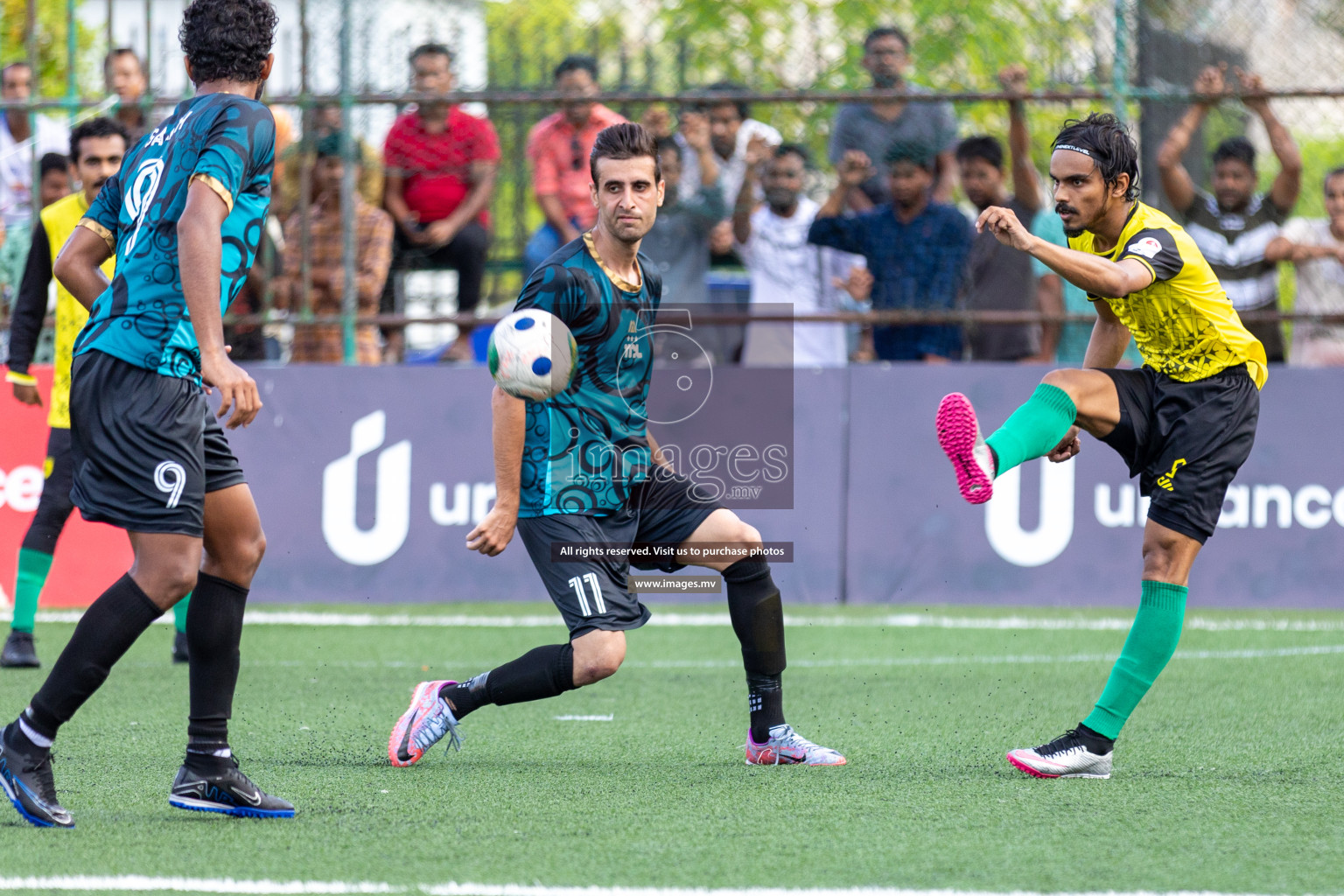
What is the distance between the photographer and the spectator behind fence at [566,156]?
9.47 meters

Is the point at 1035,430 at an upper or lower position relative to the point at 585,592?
upper

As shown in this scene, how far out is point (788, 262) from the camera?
973 cm

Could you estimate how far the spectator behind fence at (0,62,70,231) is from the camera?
9.79 meters

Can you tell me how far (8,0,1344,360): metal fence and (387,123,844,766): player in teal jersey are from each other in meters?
4.45

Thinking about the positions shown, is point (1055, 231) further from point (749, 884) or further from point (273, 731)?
point (749, 884)

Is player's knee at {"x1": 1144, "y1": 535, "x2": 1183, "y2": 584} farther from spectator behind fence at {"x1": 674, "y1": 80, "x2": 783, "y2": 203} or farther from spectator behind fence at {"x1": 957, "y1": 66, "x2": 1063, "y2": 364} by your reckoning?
spectator behind fence at {"x1": 674, "y1": 80, "x2": 783, "y2": 203}

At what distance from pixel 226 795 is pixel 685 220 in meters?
6.18

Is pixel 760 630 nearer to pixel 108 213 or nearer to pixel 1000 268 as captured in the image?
pixel 108 213

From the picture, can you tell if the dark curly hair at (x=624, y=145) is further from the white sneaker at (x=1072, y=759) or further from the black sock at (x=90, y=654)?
the white sneaker at (x=1072, y=759)

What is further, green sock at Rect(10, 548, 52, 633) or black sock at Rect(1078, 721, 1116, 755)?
green sock at Rect(10, 548, 52, 633)

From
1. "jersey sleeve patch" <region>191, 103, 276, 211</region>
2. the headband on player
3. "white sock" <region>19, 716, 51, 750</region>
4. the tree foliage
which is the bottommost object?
"white sock" <region>19, 716, 51, 750</region>

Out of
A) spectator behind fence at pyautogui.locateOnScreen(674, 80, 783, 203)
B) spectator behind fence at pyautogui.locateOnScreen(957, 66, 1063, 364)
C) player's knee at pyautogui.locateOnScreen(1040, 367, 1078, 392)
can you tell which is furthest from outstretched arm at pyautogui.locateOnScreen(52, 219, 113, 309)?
spectator behind fence at pyautogui.locateOnScreen(957, 66, 1063, 364)

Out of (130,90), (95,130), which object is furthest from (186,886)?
(130,90)

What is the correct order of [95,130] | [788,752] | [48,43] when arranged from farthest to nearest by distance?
[48,43], [95,130], [788,752]
